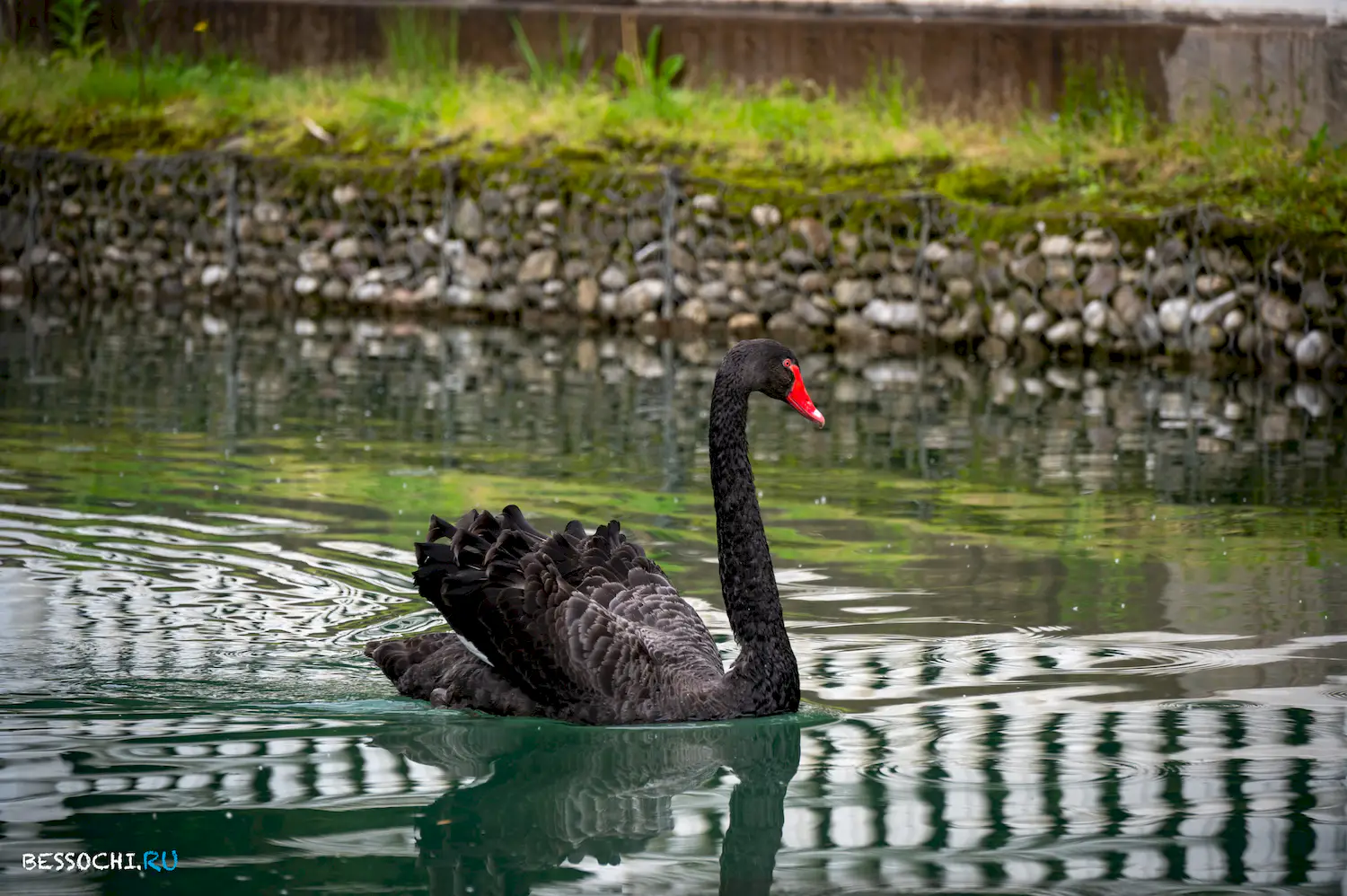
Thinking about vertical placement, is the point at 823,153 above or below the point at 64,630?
above

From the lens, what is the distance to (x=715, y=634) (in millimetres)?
7234

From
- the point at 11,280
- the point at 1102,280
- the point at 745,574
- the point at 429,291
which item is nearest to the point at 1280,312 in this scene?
the point at 1102,280

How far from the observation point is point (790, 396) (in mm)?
6016

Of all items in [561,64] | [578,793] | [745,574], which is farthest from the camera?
[561,64]

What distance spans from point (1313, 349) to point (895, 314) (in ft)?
→ 10.8

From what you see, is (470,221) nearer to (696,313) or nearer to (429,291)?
(429,291)

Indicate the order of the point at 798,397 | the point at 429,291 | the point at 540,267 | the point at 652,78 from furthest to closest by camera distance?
1. the point at 652,78
2. the point at 429,291
3. the point at 540,267
4. the point at 798,397

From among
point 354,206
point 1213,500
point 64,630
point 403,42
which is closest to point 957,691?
point 64,630

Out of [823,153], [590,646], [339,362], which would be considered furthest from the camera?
[823,153]

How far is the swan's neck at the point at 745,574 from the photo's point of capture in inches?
230

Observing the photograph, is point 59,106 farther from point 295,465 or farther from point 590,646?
point 590,646

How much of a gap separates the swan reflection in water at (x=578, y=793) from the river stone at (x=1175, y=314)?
30.3 feet

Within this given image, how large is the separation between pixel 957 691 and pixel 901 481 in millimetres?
3753

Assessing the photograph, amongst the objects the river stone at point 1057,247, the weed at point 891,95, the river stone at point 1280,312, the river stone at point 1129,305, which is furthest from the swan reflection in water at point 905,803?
the weed at point 891,95
